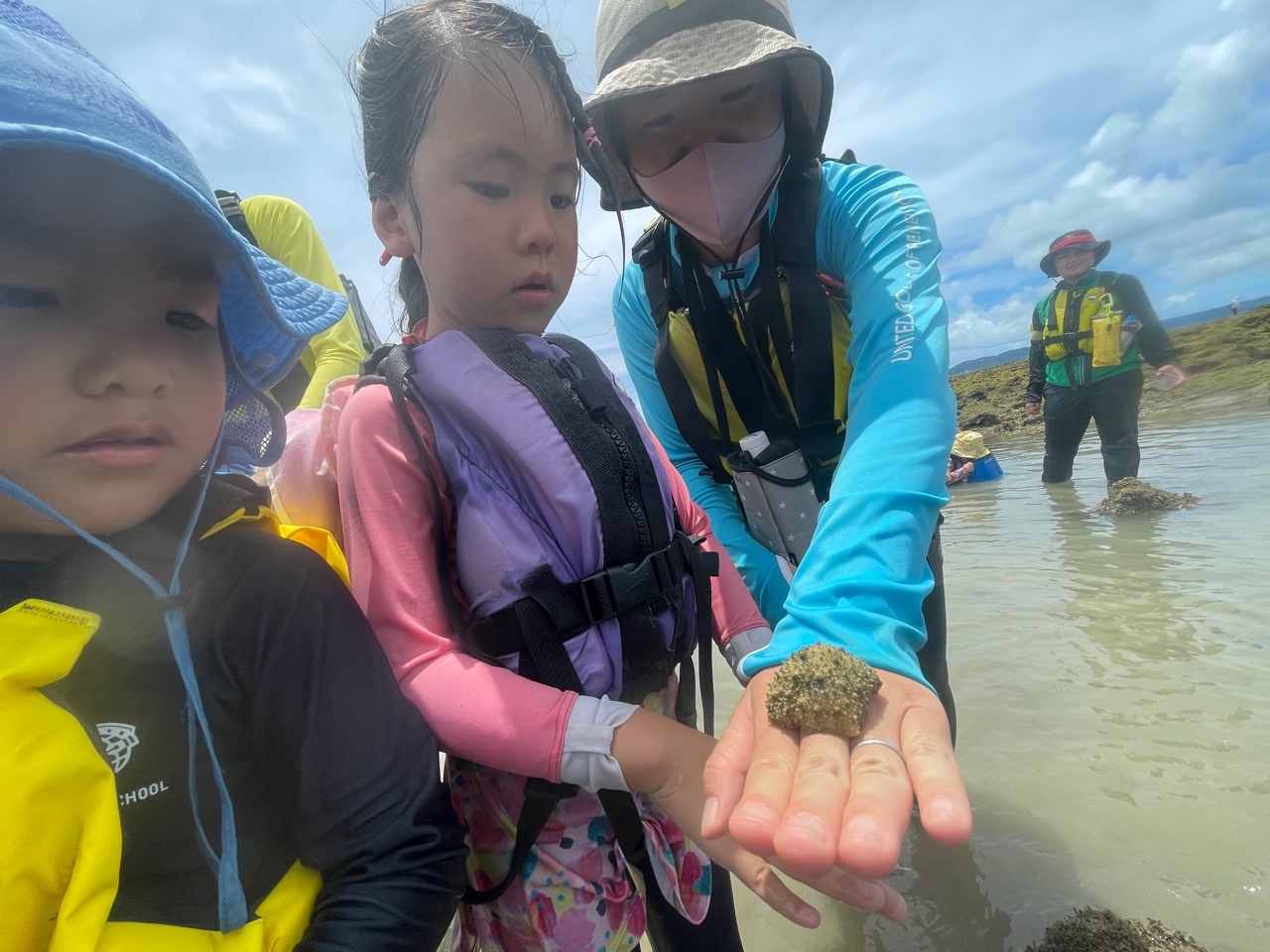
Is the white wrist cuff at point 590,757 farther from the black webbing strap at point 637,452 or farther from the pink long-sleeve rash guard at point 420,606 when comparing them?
the black webbing strap at point 637,452

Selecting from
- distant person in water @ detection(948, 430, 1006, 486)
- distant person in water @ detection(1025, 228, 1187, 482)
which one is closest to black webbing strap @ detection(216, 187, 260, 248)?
distant person in water @ detection(1025, 228, 1187, 482)

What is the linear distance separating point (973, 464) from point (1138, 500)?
14.3 ft

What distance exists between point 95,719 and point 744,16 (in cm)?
243

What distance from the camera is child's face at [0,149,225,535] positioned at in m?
0.88

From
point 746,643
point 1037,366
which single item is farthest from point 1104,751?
point 1037,366

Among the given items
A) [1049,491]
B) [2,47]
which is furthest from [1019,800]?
[1049,491]

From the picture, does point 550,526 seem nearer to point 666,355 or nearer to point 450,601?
point 450,601

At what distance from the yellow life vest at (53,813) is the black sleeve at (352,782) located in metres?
0.23

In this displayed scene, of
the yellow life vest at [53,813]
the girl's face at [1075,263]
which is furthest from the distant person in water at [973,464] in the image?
the yellow life vest at [53,813]

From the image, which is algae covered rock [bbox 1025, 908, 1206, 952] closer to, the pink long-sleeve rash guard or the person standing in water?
the person standing in water

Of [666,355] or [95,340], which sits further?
[666,355]

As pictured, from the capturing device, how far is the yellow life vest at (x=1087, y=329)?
7.14 meters

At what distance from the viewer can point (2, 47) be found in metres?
0.83

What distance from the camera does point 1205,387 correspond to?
55.3 ft
